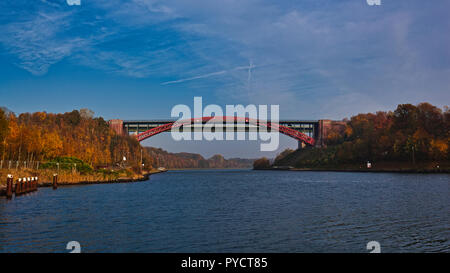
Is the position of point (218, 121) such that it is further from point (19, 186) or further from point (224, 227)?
point (224, 227)

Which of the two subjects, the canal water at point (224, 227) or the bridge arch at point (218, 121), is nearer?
the canal water at point (224, 227)

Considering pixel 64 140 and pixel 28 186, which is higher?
pixel 64 140

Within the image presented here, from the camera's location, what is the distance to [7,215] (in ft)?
59.0

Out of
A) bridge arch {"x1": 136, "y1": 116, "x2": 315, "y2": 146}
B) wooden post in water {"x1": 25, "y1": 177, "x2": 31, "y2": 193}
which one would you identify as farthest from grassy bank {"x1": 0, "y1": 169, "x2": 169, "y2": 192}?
bridge arch {"x1": 136, "y1": 116, "x2": 315, "y2": 146}

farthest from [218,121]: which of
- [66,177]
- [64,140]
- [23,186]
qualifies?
[23,186]

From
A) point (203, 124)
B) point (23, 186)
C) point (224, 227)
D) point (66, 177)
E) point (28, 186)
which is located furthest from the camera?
point (203, 124)

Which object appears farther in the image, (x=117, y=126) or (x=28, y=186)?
(x=117, y=126)

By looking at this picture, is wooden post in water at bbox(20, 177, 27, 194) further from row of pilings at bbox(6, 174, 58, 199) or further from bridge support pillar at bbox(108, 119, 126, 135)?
bridge support pillar at bbox(108, 119, 126, 135)

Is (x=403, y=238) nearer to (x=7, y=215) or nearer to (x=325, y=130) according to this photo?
(x=7, y=215)

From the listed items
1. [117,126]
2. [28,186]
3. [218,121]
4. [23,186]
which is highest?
[218,121]

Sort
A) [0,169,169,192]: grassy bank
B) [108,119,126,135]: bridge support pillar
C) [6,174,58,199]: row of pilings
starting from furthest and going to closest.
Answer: [108,119,126,135]: bridge support pillar
[0,169,169,192]: grassy bank
[6,174,58,199]: row of pilings

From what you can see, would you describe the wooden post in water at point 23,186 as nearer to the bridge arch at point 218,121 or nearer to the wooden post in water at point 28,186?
the wooden post in water at point 28,186

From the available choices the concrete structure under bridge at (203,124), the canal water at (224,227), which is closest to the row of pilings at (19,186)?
the canal water at (224,227)
